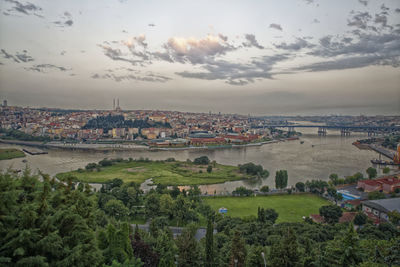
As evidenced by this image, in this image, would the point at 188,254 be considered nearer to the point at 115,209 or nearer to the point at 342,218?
the point at 115,209

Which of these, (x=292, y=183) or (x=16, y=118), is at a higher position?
(x=16, y=118)

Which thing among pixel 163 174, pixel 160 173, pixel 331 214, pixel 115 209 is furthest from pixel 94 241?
pixel 160 173

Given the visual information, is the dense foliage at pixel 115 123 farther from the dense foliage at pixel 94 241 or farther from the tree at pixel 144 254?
the tree at pixel 144 254

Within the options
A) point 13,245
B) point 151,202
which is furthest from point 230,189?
point 13,245

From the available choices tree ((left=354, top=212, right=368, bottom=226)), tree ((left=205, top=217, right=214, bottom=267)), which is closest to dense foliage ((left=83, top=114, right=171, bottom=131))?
tree ((left=354, top=212, right=368, bottom=226))

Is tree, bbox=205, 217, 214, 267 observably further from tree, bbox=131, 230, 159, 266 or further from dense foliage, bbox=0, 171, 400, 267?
tree, bbox=131, 230, 159, 266

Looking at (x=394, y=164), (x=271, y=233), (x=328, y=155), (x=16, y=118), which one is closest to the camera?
(x=271, y=233)

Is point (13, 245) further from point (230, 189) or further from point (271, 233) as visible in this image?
point (230, 189)
